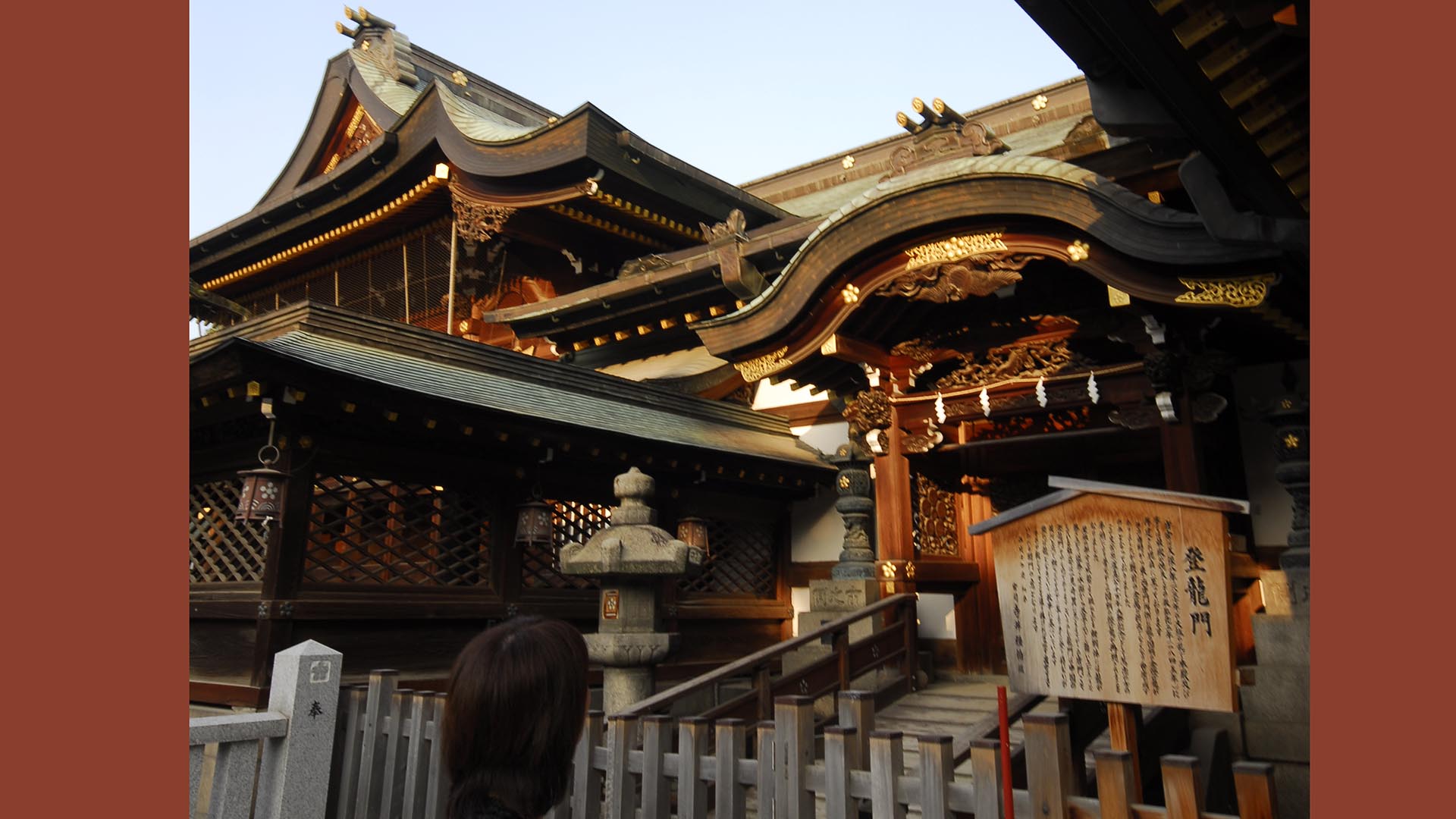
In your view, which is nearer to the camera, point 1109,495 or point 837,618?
point 1109,495

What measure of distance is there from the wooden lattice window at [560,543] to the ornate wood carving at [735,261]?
2.65 m

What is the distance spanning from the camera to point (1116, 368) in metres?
6.94

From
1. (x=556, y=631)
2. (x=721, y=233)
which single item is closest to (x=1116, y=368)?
(x=721, y=233)

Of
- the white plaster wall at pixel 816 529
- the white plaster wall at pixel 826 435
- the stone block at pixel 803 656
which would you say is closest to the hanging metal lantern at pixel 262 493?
the stone block at pixel 803 656

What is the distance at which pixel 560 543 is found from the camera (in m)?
8.69

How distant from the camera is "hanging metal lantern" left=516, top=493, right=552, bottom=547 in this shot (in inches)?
309

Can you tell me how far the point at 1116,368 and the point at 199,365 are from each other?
6536mm

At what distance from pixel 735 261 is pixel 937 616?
410 centimetres

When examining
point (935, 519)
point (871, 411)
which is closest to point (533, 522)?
point (871, 411)

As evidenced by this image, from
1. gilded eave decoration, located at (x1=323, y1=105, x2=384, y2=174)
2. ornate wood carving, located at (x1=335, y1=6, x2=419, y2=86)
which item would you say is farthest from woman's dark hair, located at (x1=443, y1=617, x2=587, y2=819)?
ornate wood carving, located at (x1=335, y1=6, x2=419, y2=86)

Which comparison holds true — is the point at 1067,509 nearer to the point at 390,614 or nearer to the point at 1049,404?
the point at 1049,404

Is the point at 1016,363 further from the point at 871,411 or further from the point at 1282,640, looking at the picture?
the point at 1282,640

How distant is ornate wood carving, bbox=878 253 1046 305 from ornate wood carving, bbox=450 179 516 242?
18.9 ft

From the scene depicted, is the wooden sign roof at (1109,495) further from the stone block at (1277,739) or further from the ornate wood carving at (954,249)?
the ornate wood carving at (954,249)
